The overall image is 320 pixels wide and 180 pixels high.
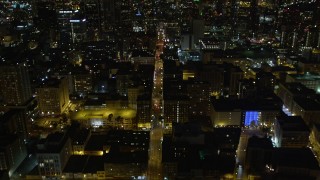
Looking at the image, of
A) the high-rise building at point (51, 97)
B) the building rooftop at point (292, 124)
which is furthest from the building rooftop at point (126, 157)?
the high-rise building at point (51, 97)

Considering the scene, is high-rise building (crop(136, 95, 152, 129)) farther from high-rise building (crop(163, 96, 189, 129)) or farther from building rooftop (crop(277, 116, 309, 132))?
building rooftop (crop(277, 116, 309, 132))

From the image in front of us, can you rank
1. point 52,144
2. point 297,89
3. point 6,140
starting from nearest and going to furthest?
point 52,144, point 6,140, point 297,89

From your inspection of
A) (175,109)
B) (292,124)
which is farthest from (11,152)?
(292,124)

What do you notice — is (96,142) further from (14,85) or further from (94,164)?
(14,85)

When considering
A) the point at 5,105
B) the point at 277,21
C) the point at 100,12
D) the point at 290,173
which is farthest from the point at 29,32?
the point at 290,173

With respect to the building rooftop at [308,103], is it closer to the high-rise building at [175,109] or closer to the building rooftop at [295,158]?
the building rooftop at [295,158]

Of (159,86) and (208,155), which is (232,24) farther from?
(208,155)

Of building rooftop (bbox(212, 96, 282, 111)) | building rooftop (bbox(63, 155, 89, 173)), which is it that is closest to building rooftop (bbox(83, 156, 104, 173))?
building rooftop (bbox(63, 155, 89, 173))
